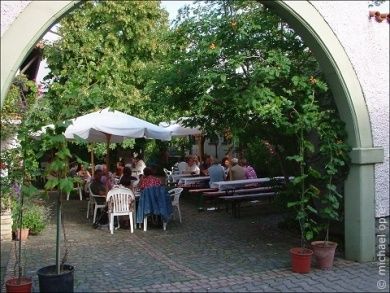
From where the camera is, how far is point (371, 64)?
6.76m

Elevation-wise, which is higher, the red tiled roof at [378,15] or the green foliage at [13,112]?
the red tiled roof at [378,15]

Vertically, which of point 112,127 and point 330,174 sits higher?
point 112,127

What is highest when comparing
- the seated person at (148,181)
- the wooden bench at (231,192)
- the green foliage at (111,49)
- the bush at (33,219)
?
the green foliage at (111,49)

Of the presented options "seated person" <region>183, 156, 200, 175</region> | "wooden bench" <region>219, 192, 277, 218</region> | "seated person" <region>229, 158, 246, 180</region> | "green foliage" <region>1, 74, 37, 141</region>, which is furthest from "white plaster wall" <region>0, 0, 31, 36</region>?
"seated person" <region>183, 156, 200, 175</region>

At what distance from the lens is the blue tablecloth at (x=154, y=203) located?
9.04m

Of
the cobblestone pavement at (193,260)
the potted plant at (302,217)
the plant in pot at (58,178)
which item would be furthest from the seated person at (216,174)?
the plant in pot at (58,178)

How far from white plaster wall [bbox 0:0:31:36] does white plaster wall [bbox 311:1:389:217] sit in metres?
4.08

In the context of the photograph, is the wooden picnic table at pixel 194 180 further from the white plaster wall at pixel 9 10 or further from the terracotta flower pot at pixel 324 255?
the white plaster wall at pixel 9 10

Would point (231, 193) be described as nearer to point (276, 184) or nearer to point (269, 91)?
point (276, 184)

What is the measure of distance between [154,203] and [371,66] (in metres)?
4.60

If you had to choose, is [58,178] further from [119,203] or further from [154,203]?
[154,203]

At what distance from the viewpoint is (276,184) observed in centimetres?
883

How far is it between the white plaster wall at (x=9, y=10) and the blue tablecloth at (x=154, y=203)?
4.76 meters

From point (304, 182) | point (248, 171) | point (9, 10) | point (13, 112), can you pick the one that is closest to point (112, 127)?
point (13, 112)
